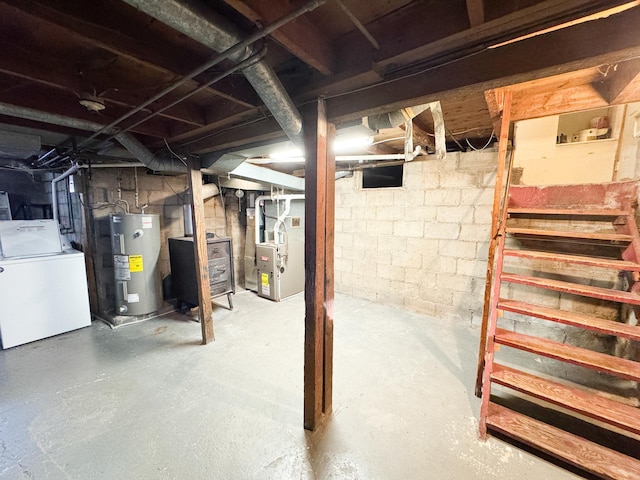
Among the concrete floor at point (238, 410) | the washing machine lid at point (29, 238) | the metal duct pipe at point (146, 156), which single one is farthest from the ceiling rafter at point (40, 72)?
the washing machine lid at point (29, 238)

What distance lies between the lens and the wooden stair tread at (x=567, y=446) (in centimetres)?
124

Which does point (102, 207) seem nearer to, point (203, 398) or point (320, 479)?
point (203, 398)

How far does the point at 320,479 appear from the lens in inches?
50.9

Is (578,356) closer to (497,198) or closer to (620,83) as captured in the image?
(497,198)

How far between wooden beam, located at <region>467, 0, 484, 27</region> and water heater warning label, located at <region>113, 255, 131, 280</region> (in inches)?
139

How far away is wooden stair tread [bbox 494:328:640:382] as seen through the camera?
1.34 m

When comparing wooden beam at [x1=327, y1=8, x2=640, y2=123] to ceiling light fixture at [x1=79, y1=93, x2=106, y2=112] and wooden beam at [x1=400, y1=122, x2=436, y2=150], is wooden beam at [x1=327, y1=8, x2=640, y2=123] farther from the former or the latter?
ceiling light fixture at [x1=79, y1=93, x2=106, y2=112]

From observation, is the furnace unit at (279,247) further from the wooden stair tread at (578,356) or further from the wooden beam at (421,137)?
the wooden stair tread at (578,356)

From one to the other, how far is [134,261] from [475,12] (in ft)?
11.6

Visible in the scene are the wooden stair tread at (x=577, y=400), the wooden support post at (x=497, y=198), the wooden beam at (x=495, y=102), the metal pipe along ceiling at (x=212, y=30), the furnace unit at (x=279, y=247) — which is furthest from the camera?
the furnace unit at (x=279, y=247)

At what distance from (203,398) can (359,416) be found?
1114 mm

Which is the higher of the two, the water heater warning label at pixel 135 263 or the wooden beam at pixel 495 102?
the wooden beam at pixel 495 102

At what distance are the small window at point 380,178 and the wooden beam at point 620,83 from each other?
87.6 inches

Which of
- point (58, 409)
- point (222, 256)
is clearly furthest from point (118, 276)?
point (58, 409)
